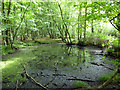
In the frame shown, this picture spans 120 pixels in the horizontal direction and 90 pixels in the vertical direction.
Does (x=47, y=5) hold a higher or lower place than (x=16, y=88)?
higher

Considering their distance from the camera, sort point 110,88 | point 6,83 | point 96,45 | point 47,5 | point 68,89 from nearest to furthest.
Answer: point 110,88, point 68,89, point 6,83, point 96,45, point 47,5

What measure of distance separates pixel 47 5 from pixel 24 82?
54.5ft

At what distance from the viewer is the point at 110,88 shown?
256 cm

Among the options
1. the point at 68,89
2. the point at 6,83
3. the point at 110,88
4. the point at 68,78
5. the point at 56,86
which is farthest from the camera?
the point at 68,78

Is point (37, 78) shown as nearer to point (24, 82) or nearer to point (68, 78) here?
point (24, 82)

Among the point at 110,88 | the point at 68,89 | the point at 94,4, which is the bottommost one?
the point at 68,89

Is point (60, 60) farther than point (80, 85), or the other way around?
point (60, 60)

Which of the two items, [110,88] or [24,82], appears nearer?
[110,88]

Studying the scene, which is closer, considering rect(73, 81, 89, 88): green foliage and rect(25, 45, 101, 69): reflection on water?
rect(73, 81, 89, 88): green foliage

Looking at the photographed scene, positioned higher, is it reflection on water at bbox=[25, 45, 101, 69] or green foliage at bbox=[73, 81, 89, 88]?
reflection on water at bbox=[25, 45, 101, 69]

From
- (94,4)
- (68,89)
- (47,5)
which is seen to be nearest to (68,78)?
(68,89)

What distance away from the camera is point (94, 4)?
3316 millimetres

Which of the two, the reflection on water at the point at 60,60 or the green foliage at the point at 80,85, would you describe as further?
the reflection on water at the point at 60,60

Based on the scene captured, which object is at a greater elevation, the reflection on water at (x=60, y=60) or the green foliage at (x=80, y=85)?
the reflection on water at (x=60, y=60)
